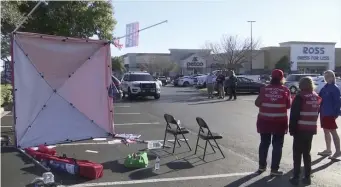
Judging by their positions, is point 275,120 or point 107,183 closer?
point 107,183

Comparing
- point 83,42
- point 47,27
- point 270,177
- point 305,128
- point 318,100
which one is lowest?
point 270,177

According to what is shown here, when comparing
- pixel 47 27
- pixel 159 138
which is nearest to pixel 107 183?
pixel 159 138

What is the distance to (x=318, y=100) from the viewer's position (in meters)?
6.55

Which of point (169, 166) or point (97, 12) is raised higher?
point (97, 12)

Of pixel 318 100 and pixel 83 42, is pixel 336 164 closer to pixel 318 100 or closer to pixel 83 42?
pixel 318 100

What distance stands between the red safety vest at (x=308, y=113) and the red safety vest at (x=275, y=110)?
41cm

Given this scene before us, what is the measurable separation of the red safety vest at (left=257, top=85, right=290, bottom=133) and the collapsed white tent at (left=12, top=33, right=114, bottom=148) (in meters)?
3.45

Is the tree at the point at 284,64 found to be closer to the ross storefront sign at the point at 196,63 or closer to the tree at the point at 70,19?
the ross storefront sign at the point at 196,63

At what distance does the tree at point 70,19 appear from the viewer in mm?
20578

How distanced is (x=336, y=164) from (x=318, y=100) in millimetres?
1782

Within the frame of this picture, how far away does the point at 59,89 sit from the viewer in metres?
8.00

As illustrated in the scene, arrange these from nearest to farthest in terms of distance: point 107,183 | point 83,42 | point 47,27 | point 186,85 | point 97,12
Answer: point 107,183, point 83,42, point 47,27, point 97,12, point 186,85

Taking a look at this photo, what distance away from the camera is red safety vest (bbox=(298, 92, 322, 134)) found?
20.9 feet

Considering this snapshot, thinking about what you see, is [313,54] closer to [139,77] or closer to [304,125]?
[139,77]
